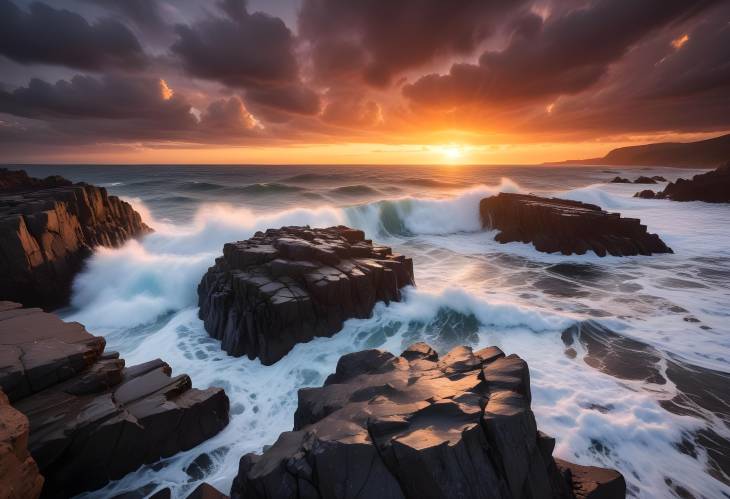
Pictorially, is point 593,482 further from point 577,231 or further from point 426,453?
point 577,231

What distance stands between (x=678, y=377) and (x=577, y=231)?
1580cm

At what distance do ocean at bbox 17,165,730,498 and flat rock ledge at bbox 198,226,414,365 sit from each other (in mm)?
495

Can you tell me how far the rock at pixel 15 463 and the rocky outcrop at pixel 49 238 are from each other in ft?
43.7

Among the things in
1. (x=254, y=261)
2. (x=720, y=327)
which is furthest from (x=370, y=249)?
(x=720, y=327)

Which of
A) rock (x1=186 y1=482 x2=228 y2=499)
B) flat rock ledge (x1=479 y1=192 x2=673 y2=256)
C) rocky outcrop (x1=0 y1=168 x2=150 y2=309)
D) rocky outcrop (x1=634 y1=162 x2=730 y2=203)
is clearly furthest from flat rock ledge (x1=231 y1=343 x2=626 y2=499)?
rocky outcrop (x1=634 y1=162 x2=730 y2=203)

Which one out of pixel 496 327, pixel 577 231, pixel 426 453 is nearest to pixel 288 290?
pixel 496 327

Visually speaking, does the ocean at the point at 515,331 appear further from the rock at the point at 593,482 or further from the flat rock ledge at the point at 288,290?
the rock at the point at 593,482

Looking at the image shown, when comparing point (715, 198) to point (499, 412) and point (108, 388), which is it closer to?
point (499, 412)

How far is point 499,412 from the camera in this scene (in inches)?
193

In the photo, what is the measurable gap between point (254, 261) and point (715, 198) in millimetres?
52620

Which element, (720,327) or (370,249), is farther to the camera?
(370,249)

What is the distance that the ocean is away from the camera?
6.59 metres

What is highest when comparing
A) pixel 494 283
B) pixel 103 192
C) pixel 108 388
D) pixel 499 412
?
pixel 103 192

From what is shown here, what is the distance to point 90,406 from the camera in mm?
6309
